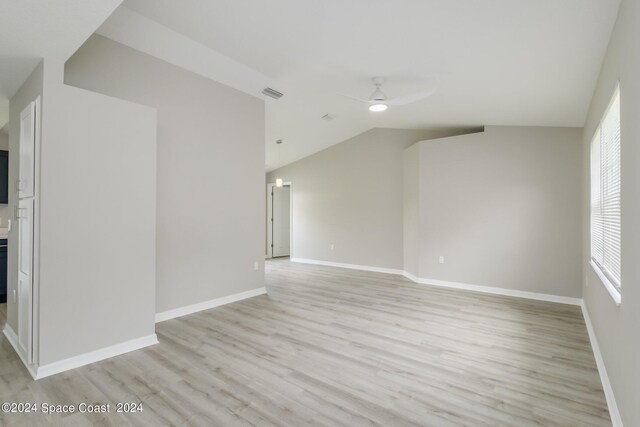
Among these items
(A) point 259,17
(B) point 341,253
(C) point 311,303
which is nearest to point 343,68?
(A) point 259,17

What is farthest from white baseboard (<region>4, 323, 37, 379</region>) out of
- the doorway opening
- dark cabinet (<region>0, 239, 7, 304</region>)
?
the doorway opening

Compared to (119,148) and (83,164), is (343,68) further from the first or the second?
(83,164)

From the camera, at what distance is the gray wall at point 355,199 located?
23.1 ft

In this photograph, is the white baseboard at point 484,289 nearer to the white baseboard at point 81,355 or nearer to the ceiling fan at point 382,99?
the ceiling fan at point 382,99

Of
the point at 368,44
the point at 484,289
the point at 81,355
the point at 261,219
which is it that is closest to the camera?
the point at 81,355

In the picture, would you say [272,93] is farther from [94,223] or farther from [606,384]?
[606,384]

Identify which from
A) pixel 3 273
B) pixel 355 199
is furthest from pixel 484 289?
pixel 3 273

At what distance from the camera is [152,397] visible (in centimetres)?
228

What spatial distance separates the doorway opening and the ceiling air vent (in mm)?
4490

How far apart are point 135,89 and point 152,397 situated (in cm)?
312

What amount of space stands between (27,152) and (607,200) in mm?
4923

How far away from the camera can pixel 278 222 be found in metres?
9.76

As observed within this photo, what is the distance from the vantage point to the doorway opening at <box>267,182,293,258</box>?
9547mm

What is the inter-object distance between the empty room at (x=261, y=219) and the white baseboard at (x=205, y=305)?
0.03 metres
